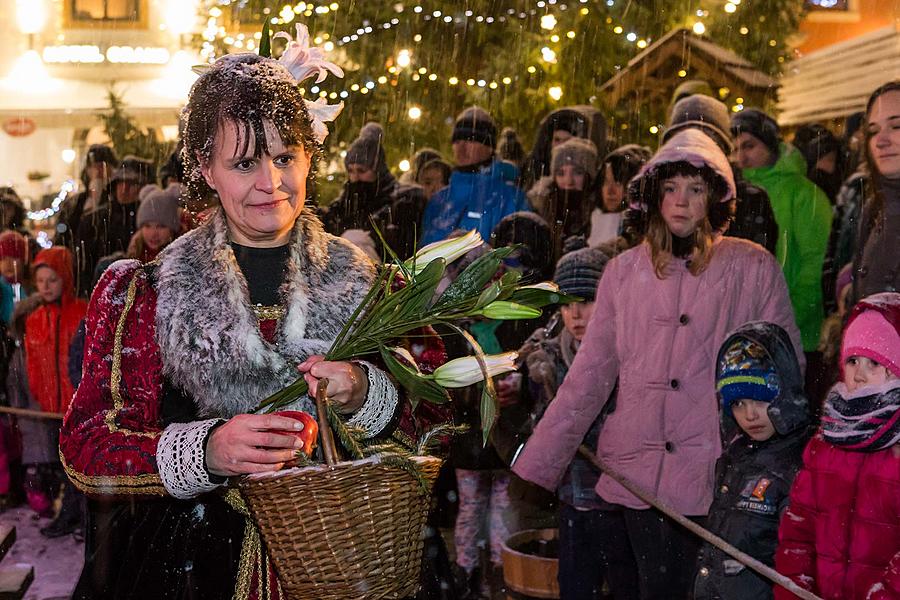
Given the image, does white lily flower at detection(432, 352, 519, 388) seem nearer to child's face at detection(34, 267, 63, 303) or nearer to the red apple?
the red apple

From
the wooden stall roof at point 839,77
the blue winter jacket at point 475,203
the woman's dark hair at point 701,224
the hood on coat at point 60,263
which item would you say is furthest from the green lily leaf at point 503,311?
the wooden stall roof at point 839,77

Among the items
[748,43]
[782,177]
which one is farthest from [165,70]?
[782,177]

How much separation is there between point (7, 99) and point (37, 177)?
20.3 ft

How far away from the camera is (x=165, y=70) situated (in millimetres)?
23766

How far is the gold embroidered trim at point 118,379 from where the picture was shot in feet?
9.12

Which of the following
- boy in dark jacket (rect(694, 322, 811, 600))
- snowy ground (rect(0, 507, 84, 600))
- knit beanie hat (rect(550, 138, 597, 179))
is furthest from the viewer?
knit beanie hat (rect(550, 138, 597, 179))

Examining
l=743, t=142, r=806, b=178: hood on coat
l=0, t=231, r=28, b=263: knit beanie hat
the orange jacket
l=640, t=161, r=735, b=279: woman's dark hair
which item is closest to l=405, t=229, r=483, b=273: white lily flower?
l=640, t=161, r=735, b=279: woman's dark hair

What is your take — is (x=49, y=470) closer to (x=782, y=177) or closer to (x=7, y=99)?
(x=782, y=177)

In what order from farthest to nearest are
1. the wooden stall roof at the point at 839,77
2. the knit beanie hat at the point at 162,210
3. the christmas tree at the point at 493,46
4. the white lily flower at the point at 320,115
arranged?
→ the wooden stall roof at the point at 839,77 < the christmas tree at the point at 493,46 < the knit beanie hat at the point at 162,210 < the white lily flower at the point at 320,115

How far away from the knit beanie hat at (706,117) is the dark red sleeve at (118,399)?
410cm

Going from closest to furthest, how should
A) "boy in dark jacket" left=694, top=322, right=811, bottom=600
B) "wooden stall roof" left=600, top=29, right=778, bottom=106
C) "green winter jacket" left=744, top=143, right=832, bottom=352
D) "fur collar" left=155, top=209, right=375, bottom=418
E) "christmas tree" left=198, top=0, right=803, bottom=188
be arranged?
"fur collar" left=155, top=209, right=375, bottom=418 < "boy in dark jacket" left=694, top=322, right=811, bottom=600 < "green winter jacket" left=744, top=143, right=832, bottom=352 < "wooden stall roof" left=600, top=29, right=778, bottom=106 < "christmas tree" left=198, top=0, right=803, bottom=188

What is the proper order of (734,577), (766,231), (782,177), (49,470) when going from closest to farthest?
(734,577)
(766,231)
(782,177)
(49,470)

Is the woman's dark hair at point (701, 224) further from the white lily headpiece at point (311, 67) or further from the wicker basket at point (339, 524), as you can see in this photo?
the wicker basket at point (339, 524)

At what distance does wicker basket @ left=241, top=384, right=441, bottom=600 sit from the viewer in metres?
2.29
